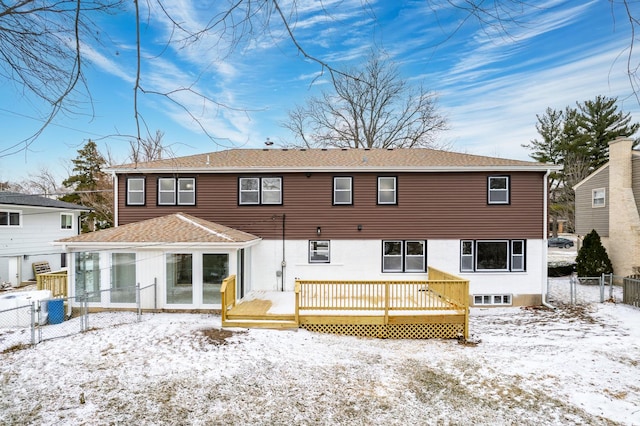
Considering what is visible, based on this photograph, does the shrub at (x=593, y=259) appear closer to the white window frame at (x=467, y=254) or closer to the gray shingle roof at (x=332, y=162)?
the gray shingle roof at (x=332, y=162)

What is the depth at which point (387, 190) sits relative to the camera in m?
12.4

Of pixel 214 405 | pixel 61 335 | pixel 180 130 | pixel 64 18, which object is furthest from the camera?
pixel 61 335

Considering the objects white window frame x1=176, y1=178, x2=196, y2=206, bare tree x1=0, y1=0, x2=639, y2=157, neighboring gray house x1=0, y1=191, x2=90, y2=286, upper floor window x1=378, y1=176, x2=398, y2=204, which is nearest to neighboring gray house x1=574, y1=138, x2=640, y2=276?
upper floor window x1=378, y1=176, x2=398, y2=204

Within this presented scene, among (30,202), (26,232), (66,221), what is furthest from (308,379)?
(66,221)

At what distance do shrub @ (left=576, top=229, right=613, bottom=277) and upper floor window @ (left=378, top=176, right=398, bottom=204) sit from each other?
11.0 m

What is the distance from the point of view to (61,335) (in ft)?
26.2

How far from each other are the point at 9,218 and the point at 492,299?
21.7 m

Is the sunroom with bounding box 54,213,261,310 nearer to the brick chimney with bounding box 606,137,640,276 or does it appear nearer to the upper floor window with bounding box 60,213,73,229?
the upper floor window with bounding box 60,213,73,229

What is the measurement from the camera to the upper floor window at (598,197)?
57.7ft

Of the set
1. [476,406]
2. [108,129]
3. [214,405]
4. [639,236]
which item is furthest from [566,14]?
[639,236]

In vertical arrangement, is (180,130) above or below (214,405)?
above

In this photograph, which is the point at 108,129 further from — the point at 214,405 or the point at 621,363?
the point at 621,363

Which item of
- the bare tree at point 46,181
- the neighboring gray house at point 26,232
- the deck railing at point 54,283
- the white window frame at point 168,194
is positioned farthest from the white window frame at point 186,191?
the neighboring gray house at point 26,232

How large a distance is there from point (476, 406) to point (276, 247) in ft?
27.1
